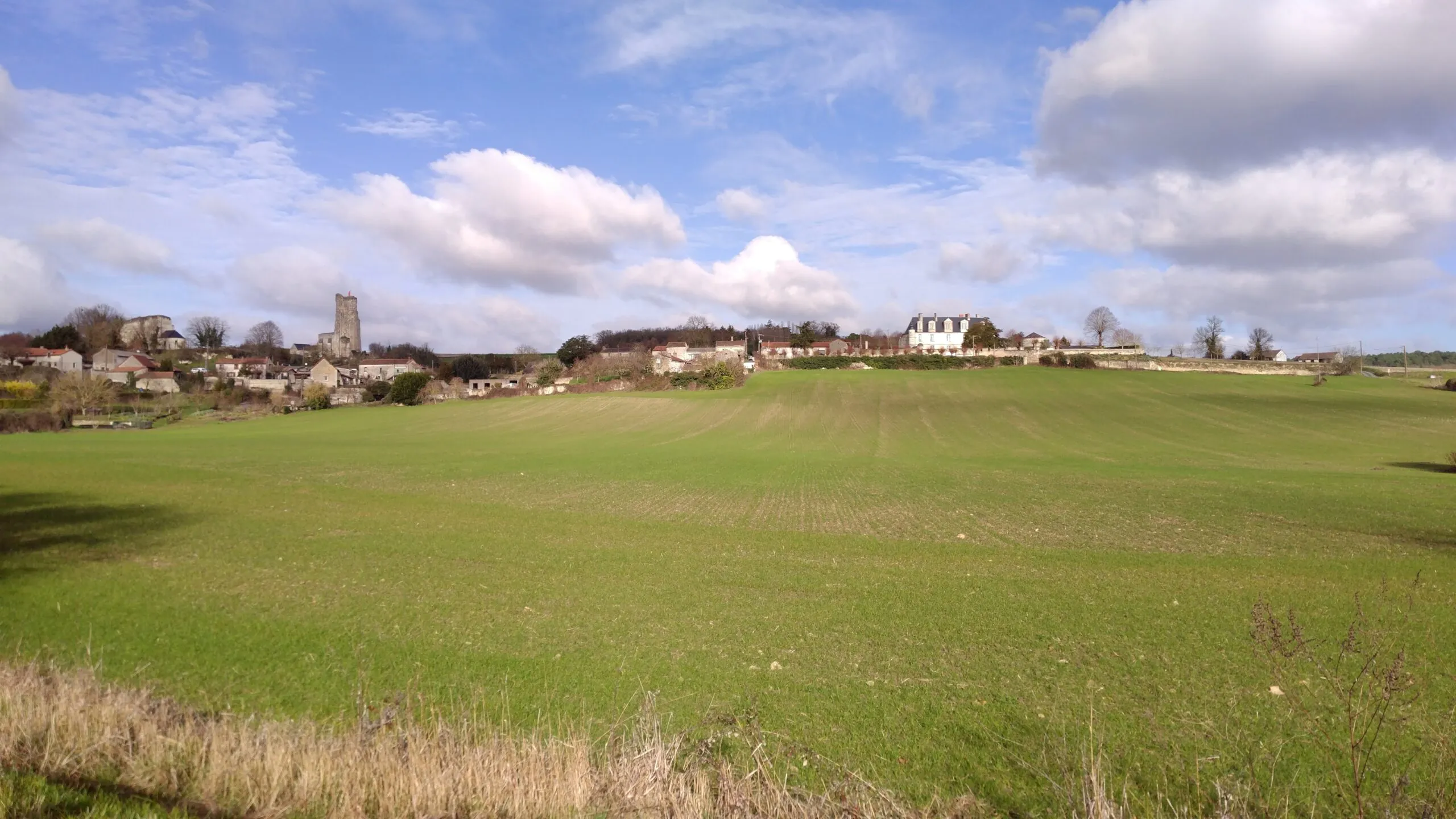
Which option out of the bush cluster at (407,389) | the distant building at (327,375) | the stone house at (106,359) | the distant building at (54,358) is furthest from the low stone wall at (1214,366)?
the stone house at (106,359)

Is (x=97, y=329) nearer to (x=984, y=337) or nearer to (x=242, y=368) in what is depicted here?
(x=242, y=368)

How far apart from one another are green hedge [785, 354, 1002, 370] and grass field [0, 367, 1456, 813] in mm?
59914

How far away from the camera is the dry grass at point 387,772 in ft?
17.5

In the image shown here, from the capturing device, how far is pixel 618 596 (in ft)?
41.4

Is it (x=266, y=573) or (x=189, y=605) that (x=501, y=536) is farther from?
(x=189, y=605)

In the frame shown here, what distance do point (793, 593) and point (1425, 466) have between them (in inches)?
1432

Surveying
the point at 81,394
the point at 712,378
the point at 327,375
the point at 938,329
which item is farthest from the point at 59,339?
the point at 938,329

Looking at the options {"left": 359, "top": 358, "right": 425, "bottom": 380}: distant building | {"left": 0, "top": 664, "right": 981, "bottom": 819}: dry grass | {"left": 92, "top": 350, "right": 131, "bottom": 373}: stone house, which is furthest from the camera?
{"left": 359, "top": 358, "right": 425, "bottom": 380}: distant building

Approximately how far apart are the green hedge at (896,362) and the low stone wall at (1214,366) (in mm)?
13016

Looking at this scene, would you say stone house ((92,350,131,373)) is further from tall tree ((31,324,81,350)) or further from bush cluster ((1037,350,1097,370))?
bush cluster ((1037,350,1097,370))

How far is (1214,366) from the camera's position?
88.9m

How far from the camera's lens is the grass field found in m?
7.51

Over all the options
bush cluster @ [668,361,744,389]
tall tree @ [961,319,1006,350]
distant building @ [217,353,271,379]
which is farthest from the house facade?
distant building @ [217,353,271,379]

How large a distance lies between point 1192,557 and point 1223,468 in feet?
70.3
